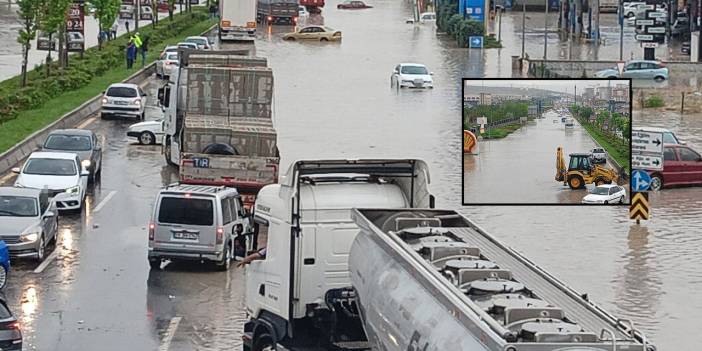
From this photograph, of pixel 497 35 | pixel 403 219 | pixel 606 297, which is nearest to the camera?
pixel 403 219

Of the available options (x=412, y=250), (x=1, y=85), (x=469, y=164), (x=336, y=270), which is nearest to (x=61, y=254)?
(x=469, y=164)

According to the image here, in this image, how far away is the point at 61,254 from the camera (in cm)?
3052

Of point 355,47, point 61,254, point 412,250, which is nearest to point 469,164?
point 61,254

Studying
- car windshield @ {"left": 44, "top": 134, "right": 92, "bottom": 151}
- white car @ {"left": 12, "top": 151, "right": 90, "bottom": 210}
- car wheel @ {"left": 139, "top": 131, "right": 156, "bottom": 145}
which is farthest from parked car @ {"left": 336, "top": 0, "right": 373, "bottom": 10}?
white car @ {"left": 12, "top": 151, "right": 90, "bottom": 210}

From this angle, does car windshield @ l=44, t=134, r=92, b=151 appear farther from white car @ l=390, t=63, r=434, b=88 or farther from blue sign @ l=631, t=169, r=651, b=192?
white car @ l=390, t=63, r=434, b=88

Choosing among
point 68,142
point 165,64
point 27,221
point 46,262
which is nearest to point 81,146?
point 68,142

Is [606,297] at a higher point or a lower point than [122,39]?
lower

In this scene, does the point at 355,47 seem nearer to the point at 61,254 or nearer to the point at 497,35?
the point at 497,35

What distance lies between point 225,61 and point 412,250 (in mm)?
27302

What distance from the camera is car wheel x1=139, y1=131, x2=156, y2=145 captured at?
47188 millimetres

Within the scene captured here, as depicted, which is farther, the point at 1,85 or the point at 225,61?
the point at 1,85

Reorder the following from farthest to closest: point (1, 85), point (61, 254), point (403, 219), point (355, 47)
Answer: point (355, 47), point (1, 85), point (61, 254), point (403, 219)

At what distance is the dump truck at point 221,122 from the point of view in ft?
110

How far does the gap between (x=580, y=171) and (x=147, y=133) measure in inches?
767
